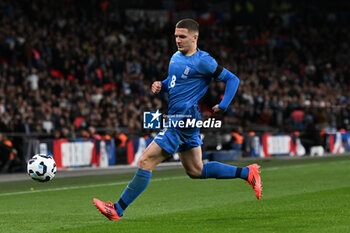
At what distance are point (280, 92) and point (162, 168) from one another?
11.2 meters

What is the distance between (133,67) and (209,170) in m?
18.5

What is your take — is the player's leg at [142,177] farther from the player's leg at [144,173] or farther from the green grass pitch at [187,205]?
the green grass pitch at [187,205]

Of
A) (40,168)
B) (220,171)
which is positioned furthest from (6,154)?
(220,171)

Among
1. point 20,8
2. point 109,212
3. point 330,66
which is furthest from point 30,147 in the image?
point 330,66

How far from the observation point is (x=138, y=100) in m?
24.2

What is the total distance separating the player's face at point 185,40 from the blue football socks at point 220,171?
1.39m

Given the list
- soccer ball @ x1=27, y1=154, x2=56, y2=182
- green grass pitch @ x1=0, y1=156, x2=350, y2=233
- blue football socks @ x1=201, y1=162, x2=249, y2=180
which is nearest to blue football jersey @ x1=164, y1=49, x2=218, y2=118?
blue football socks @ x1=201, y1=162, x2=249, y2=180

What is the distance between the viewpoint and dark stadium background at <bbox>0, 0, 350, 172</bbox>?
68.4 feet

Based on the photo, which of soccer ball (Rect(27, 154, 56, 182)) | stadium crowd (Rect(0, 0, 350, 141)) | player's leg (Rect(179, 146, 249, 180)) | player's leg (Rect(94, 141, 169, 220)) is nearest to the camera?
player's leg (Rect(94, 141, 169, 220))

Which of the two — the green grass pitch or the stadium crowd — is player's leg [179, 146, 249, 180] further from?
the stadium crowd

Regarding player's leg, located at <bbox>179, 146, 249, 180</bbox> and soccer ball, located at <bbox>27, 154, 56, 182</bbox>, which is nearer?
player's leg, located at <bbox>179, 146, 249, 180</bbox>

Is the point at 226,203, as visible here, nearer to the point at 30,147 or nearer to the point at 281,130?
the point at 30,147

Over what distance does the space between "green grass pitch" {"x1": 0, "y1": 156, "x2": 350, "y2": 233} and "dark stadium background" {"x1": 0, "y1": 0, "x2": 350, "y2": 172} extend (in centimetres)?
533

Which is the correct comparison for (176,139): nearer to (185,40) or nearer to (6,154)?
(185,40)
